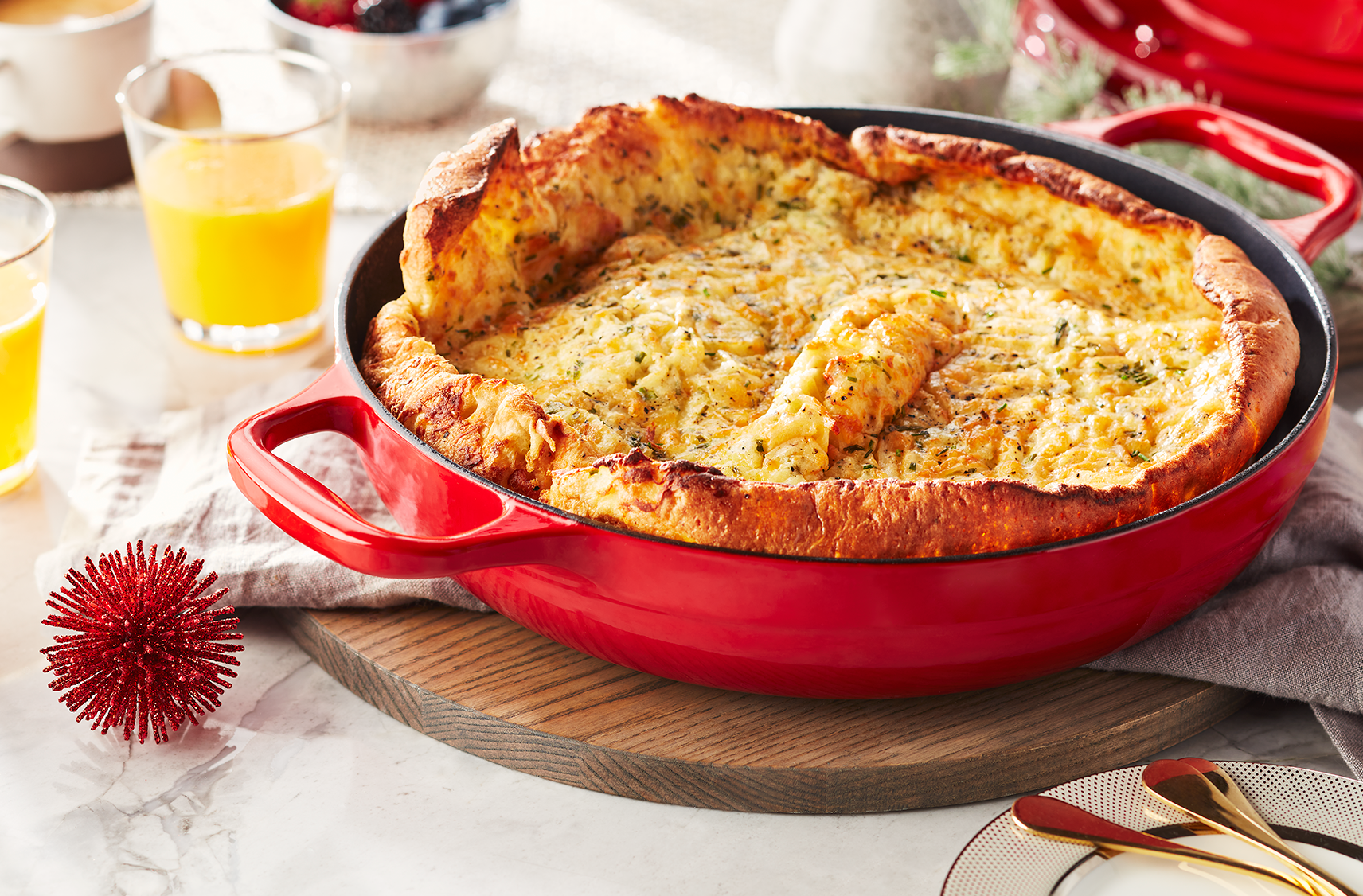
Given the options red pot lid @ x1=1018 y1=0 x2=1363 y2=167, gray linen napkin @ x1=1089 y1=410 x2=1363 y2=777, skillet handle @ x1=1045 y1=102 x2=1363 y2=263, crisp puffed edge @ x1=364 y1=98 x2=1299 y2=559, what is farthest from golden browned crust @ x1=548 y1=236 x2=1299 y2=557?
red pot lid @ x1=1018 y1=0 x2=1363 y2=167

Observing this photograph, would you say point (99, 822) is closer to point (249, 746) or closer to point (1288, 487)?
point (249, 746)

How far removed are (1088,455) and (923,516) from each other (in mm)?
419

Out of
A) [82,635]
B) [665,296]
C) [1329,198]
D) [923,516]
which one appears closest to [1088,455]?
[923,516]

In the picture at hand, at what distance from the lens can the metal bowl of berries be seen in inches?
133

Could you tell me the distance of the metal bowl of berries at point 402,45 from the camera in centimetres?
337

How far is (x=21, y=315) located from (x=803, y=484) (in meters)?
1.50

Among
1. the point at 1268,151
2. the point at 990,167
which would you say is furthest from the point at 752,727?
the point at 1268,151

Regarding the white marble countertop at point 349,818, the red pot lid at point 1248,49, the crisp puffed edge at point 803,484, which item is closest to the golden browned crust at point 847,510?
the crisp puffed edge at point 803,484

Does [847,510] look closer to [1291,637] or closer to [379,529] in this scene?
[379,529]

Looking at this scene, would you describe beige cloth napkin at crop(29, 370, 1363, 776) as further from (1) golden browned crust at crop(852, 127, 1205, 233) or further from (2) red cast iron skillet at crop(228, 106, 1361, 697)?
(1) golden browned crust at crop(852, 127, 1205, 233)

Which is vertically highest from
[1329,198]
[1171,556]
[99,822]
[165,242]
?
[1329,198]

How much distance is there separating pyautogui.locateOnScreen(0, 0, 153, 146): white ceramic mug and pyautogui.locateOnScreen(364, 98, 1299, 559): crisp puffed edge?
1388mm

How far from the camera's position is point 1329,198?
237 cm

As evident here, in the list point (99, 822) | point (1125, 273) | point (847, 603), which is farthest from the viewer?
point (1125, 273)
